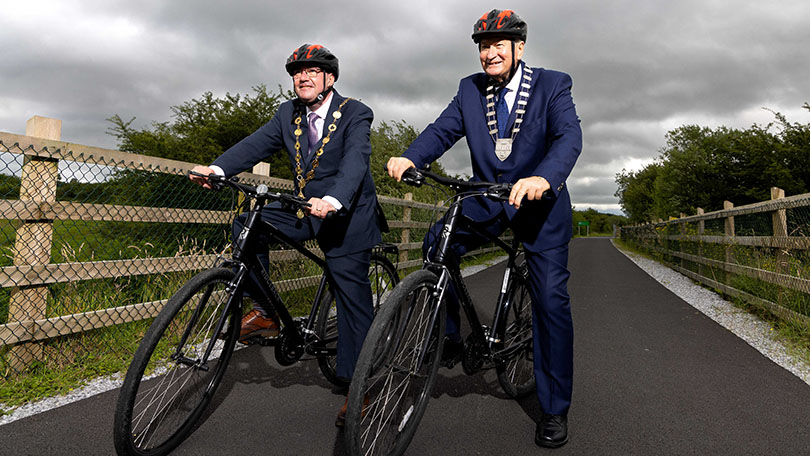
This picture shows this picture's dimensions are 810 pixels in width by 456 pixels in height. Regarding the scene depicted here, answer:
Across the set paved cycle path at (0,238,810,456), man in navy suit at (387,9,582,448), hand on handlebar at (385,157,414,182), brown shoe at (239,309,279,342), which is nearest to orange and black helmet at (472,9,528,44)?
man in navy suit at (387,9,582,448)

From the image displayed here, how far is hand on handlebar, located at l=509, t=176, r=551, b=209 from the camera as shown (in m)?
2.04

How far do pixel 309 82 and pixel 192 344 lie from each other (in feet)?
5.05

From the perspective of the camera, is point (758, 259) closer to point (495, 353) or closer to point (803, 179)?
point (495, 353)

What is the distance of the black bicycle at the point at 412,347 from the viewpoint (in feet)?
6.21

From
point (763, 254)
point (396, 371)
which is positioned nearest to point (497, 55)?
point (396, 371)

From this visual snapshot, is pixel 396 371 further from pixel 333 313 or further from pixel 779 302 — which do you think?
pixel 779 302

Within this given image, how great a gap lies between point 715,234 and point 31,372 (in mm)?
9715

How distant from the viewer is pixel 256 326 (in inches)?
105

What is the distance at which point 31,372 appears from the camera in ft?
10.8

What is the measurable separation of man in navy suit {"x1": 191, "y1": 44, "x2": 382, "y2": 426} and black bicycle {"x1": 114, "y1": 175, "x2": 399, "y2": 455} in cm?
20

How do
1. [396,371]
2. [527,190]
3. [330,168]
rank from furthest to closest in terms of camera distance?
1. [330,168]
2. [396,371]
3. [527,190]

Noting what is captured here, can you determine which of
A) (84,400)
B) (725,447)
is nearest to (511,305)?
(725,447)

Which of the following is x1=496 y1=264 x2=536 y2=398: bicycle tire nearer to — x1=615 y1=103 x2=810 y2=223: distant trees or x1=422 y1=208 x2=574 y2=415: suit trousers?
x1=422 y1=208 x2=574 y2=415: suit trousers

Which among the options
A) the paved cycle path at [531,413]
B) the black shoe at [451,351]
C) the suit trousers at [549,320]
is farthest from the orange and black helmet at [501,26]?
the paved cycle path at [531,413]
